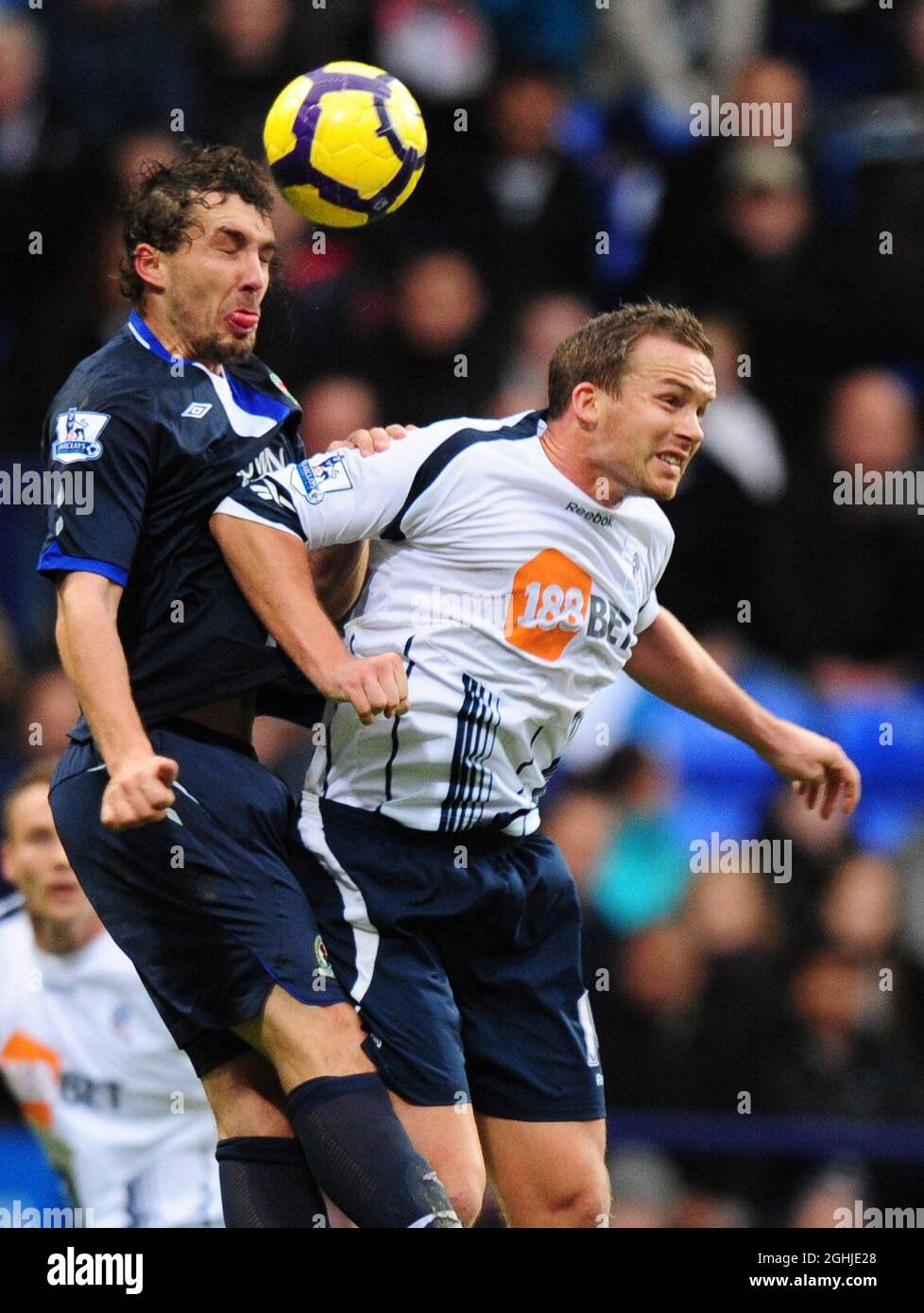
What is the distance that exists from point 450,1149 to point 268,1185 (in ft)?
1.23

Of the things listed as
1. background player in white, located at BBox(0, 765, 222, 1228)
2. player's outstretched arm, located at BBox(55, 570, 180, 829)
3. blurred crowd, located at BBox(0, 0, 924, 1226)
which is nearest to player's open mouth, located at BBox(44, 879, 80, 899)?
background player in white, located at BBox(0, 765, 222, 1228)

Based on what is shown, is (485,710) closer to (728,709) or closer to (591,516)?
(591,516)

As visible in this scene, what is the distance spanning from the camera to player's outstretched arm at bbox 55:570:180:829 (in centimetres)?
350

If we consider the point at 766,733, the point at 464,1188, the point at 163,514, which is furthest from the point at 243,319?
the point at 464,1188

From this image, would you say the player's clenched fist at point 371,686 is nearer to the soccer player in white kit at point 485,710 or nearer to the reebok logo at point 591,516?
the soccer player in white kit at point 485,710

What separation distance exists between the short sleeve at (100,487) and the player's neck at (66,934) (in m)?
2.21

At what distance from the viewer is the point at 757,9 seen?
8.45 m

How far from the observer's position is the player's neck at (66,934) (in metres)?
5.83

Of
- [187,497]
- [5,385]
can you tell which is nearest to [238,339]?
[187,497]

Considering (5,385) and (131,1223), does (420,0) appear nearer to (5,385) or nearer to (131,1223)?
(5,385)

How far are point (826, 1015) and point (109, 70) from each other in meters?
4.48

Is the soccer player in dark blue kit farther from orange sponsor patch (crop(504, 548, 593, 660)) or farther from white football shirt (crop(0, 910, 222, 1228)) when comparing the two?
white football shirt (crop(0, 910, 222, 1228))

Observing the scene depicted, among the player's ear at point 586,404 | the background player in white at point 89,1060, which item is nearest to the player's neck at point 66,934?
the background player in white at point 89,1060

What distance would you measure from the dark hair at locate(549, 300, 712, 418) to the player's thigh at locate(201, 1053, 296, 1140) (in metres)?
1.49
